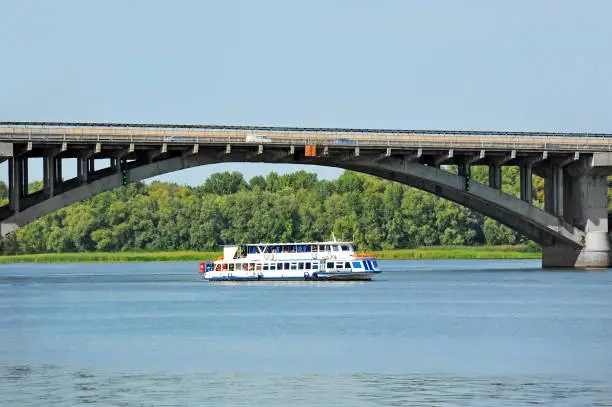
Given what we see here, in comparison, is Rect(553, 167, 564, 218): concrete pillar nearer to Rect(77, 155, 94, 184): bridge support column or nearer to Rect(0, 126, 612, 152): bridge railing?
Rect(0, 126, 612, 152): bridge railing

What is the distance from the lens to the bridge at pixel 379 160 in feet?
372

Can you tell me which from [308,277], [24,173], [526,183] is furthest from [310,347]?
[526,183]

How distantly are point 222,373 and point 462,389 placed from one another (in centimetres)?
951

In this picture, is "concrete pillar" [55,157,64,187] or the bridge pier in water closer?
"concrete pillar" [55,157,64,187]

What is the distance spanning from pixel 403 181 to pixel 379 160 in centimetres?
688

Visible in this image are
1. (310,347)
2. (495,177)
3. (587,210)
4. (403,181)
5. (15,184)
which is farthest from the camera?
(403,181)

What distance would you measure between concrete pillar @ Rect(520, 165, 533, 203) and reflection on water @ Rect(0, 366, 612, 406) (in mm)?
82137

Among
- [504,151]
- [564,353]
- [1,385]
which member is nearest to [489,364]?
[564,353]

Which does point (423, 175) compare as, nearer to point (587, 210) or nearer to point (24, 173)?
point (587, 210)

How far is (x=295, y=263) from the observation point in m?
124

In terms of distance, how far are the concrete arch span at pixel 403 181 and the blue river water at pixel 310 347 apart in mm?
9421

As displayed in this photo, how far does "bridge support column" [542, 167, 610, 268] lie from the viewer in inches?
5226

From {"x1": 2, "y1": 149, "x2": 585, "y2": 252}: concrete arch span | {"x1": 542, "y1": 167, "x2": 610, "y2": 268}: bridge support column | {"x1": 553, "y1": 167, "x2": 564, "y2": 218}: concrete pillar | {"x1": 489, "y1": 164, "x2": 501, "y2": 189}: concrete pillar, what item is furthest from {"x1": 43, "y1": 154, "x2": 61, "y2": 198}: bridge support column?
{"x1": 542, "y1": 167, "x2": 610, "y2": 268}: bridge support column

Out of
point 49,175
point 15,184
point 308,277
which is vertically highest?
point 49,175
